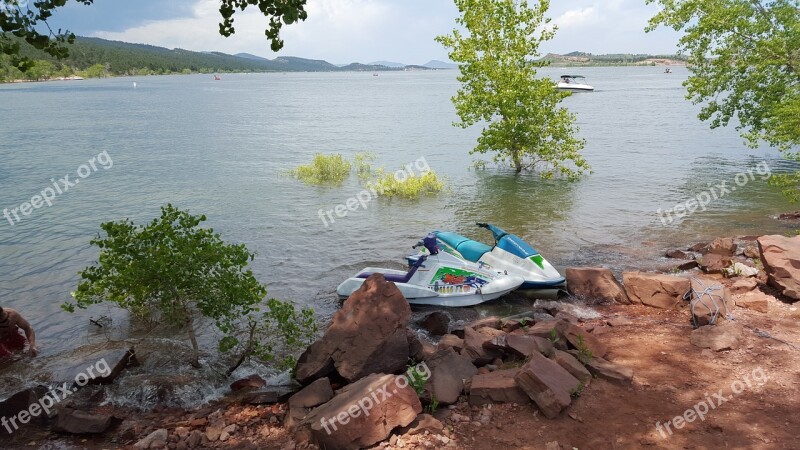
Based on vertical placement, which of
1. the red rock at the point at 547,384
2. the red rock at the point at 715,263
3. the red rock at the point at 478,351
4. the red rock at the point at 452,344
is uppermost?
the red rock at the point at 547,384

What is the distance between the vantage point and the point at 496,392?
267 inches

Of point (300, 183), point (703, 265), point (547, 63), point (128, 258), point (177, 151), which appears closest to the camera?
point (128, 258)

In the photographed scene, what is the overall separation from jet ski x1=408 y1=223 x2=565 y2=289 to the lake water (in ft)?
9.56

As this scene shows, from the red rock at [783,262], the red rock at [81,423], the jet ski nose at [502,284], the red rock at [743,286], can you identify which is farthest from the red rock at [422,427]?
the red rock at [783,262]

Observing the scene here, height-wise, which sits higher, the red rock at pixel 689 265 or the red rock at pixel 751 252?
the red rock at pixel 751 252

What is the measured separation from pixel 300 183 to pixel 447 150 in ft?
47.9

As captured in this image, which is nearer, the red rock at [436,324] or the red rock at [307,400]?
the red rock at [307,400]

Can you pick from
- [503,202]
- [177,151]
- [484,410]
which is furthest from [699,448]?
[177,151]

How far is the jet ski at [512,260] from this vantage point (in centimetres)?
1256

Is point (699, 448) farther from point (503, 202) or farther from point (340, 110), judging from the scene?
point (340, 110)

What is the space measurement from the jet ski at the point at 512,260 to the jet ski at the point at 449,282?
0.94 feet

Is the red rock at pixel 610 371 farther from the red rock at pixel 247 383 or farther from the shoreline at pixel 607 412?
the red rock at pixel 247 383

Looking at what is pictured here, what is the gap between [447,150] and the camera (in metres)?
39.4

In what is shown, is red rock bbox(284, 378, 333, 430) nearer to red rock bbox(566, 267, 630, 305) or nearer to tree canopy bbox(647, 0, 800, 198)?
red rock bbox(566, 267, 630, 305)
